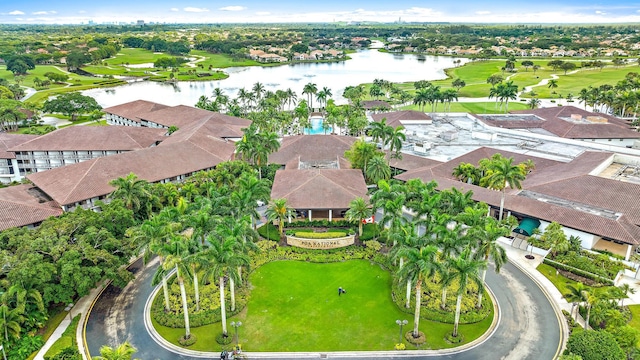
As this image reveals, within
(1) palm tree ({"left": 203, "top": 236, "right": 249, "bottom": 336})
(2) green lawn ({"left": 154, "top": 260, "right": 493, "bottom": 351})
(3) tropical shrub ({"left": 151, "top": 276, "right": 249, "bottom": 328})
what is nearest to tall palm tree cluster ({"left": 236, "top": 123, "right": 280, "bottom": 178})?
(2) green lawn ({"left": 154, "top": 260, "right": 493, "bottom": 351})

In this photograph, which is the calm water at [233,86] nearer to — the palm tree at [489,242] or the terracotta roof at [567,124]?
the terracotta roof at [567,124]

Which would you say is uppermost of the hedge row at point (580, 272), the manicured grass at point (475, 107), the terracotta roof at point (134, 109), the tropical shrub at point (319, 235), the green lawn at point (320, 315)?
the terracotta roof at point (134, 109)

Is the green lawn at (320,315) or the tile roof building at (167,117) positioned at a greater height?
the tile roof building at (167,117)

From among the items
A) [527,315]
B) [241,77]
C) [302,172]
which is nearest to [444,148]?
[302,172]

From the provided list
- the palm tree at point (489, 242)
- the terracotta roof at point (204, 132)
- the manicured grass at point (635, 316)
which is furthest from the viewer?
the terracotta roof at point (204, 132)

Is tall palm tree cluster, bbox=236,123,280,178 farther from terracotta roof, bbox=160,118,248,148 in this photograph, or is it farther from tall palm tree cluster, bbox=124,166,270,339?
tall palm tree cluster, bbox=124,166,270,339

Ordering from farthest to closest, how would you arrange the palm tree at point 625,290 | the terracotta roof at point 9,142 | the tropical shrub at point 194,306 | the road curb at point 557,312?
the terracotta roof at point 9,142, the palm tree at point 625,290, the tropical shrub at point 194,306, the road curb at point 557,312

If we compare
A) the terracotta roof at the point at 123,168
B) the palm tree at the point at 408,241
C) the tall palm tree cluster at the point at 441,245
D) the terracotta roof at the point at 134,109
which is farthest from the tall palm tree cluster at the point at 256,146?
the terracotta roof at the point at 134,109
